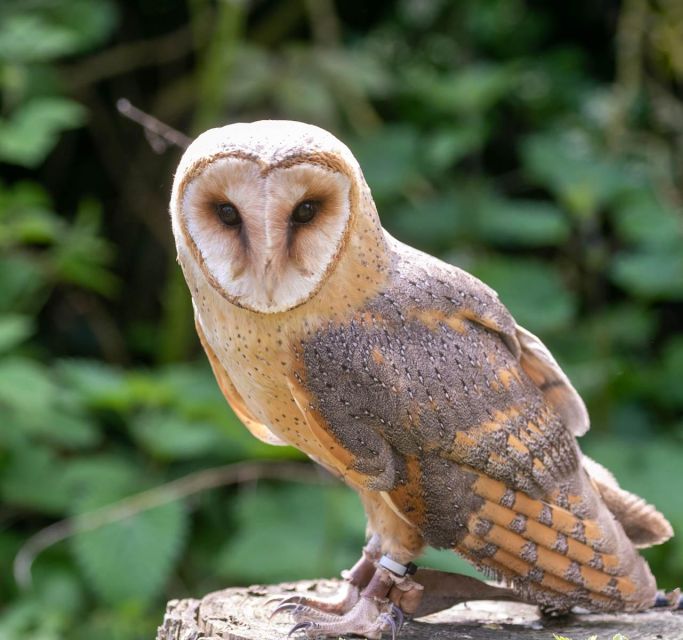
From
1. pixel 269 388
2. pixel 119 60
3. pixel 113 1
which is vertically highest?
pixel 113 1

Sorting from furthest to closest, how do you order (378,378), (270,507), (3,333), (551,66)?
(551,66), (270,507), (3,333), (378,378)

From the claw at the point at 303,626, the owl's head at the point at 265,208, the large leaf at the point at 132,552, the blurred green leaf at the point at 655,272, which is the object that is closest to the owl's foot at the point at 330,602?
the claw at the point at 303,626

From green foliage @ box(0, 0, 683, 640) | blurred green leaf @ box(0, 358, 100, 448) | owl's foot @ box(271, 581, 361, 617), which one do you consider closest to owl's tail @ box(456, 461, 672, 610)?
owl's foot @ box(271, 581, 361, 617)

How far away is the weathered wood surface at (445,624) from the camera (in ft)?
8.53

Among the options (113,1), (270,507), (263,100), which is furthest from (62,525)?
(113,1)

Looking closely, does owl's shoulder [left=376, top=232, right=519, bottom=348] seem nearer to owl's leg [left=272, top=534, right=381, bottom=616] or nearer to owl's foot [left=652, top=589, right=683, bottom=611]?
owl's leg [left=272, top=534, right=381, bottom=616]

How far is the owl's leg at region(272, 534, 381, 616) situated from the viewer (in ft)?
8.57

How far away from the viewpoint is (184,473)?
15.2 ft

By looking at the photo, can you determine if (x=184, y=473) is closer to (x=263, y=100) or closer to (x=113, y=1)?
(x=263, y=100)

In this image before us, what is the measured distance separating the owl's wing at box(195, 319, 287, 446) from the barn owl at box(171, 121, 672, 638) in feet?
0.05

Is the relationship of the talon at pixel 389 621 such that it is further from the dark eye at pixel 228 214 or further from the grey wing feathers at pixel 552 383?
the dark eye at pixel 228 214

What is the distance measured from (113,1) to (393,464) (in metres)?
4.55

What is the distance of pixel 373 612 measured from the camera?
8.23ft

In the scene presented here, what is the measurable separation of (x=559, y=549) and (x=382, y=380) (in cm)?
58
